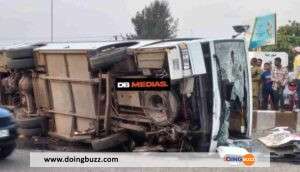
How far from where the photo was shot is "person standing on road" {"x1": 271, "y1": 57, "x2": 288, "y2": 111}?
12969 mm

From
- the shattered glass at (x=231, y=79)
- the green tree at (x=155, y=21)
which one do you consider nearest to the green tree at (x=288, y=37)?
the green tree at (x=155, y=21)

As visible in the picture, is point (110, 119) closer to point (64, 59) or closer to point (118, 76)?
point (118, 76)

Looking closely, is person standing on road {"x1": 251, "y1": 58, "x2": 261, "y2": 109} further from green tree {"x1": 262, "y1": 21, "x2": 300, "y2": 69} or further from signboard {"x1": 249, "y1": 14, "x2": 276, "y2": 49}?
green tree {"x1": 262, "y1": 21, "x2": 300, "y2": 69}

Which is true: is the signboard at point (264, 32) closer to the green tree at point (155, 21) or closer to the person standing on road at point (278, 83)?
the person standing on road at point (278, 83)

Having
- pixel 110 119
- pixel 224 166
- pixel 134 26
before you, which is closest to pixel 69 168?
pixel 110 119

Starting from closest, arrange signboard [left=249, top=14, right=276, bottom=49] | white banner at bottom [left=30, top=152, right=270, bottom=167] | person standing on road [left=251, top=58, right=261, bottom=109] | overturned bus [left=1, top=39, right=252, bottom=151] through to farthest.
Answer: white banner at bottom [left=30, top=152, right=270, bottom=167], overturned bus [left=1, top=39, right=252, bottom=151], person standing on road [left=251, top=58, right=261, bottom=109], signboard [left=249, top=14, right=276, bottom=49]

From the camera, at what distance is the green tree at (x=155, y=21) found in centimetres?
4931

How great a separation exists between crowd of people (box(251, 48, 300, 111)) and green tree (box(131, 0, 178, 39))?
34808mm

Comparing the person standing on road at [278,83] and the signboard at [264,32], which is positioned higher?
the signboard at [264,32]

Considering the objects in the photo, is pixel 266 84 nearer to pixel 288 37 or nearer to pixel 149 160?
pixel 149 160

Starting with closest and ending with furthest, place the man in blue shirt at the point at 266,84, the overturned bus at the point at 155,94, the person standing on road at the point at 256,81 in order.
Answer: the overturned bus at the point at 155,94 → the man in blue shirt at the point at 266,84 → the person standing on road at the point at 256,81

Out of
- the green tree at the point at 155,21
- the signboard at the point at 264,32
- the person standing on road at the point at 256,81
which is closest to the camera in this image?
the person standing on road at the point at 256,81

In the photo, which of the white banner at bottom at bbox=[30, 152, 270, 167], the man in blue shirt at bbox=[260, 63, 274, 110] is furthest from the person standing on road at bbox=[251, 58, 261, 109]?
the white banner at bottom at bbox=[30, 152, 270, 167]

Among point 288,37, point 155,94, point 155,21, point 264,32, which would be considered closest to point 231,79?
point 155,94
